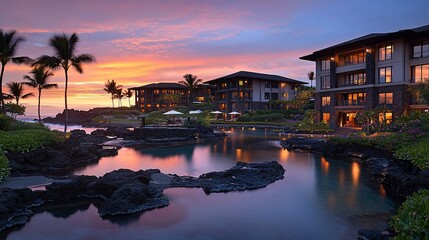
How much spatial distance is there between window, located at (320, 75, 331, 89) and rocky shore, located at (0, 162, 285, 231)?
1375 inches

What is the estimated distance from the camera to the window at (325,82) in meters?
48.3

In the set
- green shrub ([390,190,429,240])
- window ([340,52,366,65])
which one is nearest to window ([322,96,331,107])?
window ([340,52,366,65])

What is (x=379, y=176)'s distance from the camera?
58.1ft

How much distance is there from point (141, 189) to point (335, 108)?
4051 centimetres

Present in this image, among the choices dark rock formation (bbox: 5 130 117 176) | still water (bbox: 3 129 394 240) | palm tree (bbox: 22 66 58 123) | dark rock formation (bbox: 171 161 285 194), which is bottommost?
still water (bbox: 3 129 394 240)

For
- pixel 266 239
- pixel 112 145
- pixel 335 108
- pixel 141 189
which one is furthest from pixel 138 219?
pixel 335 108

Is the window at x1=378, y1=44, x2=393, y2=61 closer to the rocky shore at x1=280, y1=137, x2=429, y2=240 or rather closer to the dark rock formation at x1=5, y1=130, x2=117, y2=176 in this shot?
the rocky shore at x1=280, y1=137, x2=429, y2=240

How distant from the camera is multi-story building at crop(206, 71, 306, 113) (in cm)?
7469

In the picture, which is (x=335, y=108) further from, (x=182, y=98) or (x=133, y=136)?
(x=182, y=98)

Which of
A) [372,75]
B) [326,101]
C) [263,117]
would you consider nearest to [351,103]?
[326,101]

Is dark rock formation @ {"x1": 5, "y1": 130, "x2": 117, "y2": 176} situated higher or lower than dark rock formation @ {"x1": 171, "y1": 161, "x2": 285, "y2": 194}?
higher

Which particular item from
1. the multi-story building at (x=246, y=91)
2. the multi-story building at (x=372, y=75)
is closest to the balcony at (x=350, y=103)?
the multi-story building at (x=372, y=75)

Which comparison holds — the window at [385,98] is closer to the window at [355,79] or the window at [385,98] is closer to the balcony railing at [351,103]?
the balcony railing at [351,103]

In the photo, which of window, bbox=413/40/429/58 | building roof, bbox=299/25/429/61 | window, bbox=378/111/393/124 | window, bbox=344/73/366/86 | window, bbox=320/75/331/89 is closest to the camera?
building roof, bbox=299/25/429/61
